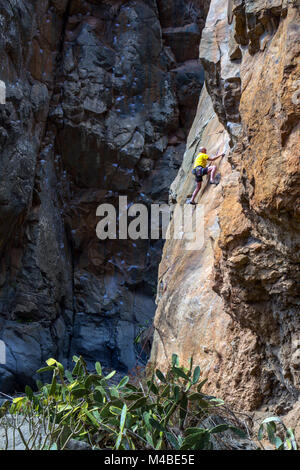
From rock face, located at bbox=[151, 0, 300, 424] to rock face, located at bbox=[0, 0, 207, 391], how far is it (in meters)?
8.56

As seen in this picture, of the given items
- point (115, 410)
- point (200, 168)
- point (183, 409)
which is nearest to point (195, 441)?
point (183, 409)

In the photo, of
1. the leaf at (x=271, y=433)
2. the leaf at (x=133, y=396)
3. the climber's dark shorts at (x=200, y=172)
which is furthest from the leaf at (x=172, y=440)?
the climber's dark shorts at (x=200, y=172)

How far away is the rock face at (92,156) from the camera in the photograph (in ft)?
40.4

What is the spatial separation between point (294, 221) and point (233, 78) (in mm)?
1839

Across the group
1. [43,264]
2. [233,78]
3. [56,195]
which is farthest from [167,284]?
[56,195]

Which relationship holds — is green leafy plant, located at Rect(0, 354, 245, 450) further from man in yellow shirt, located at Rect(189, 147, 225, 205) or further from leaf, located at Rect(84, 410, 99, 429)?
man in yellow shirt, located at Rect(189, 147, 225, 205)

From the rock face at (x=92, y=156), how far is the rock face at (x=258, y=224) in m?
8.56

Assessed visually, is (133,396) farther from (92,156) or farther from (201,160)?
(92,156)

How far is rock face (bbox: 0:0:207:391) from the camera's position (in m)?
12.3

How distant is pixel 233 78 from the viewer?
12.5 feet

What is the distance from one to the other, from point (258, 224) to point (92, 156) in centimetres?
1175

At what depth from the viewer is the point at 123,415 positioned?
8.05 feet

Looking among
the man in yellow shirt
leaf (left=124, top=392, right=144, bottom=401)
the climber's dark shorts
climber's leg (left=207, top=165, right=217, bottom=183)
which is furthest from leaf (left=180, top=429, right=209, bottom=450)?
the climber's dark shorts

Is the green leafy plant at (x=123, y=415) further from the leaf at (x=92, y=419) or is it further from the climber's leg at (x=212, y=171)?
the climber's leg at (x=212, y=171)
